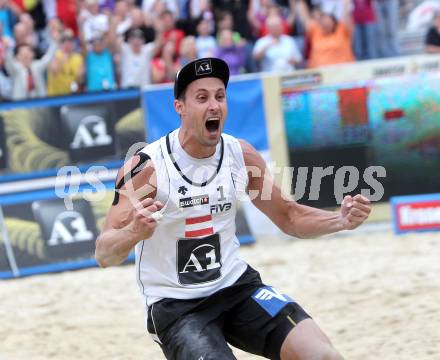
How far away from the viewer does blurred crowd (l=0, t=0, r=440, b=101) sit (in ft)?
37.2

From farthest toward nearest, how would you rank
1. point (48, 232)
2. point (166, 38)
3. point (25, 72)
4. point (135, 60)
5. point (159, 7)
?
point (159, 7), point (166, 38), point (135, 60), point (25, 72), point (48, 232)

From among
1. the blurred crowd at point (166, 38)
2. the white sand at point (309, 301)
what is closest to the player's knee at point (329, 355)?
the white sand at point (309, 301)

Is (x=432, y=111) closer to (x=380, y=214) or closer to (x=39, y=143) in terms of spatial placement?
(x=380, y=214)

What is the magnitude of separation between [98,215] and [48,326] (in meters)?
2.51

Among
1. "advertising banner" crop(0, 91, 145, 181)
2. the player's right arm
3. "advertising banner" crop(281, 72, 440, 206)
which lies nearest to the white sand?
"advertising banner" crop(281, 72, 440, 206)

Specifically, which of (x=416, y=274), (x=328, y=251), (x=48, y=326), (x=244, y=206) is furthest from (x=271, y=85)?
(x=48, y=326)

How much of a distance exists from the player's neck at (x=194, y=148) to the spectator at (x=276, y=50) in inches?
289

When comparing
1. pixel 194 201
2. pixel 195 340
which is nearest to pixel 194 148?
pixel 194 201

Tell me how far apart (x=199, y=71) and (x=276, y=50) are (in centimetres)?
758

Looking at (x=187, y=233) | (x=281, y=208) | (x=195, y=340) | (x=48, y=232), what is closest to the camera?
(x=195, y=340)

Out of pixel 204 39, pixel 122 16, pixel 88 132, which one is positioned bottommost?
pixel 88 132

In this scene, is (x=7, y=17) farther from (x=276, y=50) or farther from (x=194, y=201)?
(x=194, y=201)

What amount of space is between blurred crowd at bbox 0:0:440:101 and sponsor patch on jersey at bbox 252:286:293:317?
684cm

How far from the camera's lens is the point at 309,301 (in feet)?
24.8
